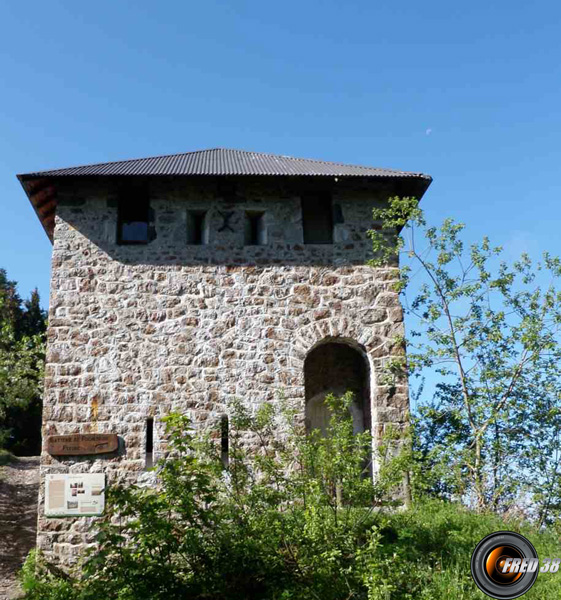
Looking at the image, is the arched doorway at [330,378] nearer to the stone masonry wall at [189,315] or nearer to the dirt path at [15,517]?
the stone masonry wall at [189,315]

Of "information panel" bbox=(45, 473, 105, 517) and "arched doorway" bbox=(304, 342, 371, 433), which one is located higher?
"arched doorway" bbox=(304, 342, 371, 433)

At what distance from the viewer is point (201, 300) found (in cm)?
1041

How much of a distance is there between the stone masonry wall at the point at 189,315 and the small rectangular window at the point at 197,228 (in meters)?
0.13

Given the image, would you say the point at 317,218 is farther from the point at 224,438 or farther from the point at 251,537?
the point at 251,537

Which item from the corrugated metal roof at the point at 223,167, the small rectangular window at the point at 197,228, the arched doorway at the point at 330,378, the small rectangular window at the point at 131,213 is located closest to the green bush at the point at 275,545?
the arched doorway at the point at 330,378

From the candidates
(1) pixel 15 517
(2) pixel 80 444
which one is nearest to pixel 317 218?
(2) pixel 80 444

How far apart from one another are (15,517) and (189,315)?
5.92 meters

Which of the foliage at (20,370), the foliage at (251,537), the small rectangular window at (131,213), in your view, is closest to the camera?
the foliage at (251,537)

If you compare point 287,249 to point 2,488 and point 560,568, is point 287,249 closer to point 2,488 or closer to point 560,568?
point 560,568

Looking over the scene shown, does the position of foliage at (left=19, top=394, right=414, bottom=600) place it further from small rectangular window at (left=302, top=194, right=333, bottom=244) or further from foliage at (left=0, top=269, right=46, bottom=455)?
foliage at (left=0, top=269, right=46, bottom=455)

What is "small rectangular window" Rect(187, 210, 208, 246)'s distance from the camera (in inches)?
426

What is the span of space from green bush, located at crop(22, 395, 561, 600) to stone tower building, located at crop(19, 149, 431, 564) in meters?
2.21
